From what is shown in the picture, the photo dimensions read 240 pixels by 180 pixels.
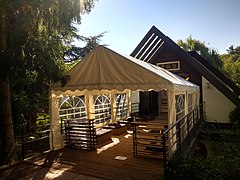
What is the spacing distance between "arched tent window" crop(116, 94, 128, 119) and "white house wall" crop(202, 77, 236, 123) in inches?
187

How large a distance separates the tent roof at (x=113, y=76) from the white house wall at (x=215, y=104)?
669 cm

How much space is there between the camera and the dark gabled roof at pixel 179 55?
35.0 ft

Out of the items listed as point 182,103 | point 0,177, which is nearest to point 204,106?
point 182,103

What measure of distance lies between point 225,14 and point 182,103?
16.8 feet

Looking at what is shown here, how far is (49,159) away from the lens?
592 centimetres

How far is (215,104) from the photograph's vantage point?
1189 centimetres

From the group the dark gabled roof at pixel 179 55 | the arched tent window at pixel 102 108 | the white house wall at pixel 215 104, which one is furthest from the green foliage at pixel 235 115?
the arched tent window at pixel 102 108

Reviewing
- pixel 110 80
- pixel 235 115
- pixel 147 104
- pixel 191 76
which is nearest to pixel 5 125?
pixel 110 80

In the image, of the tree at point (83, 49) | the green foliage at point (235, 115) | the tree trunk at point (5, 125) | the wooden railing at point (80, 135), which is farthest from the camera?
the tree at point (83, 49)

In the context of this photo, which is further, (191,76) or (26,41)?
(191,76)

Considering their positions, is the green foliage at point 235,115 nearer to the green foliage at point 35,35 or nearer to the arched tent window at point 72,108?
the arched tent window at point 72,108

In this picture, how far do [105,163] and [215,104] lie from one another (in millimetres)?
8774

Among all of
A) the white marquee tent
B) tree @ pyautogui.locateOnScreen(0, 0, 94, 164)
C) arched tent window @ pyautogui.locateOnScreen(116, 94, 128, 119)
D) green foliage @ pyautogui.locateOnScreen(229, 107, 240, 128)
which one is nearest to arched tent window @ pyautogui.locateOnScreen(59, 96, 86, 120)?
the white marquee tent

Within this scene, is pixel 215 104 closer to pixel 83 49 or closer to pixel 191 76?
pixel 191 76
